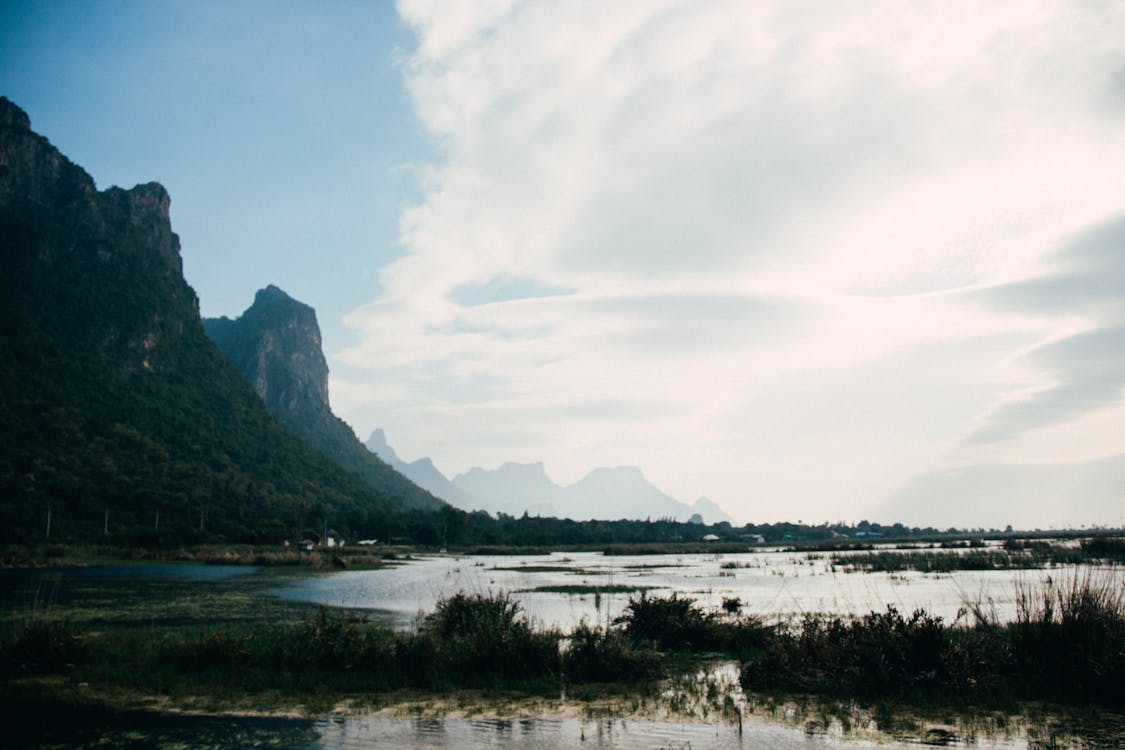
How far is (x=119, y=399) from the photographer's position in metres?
119

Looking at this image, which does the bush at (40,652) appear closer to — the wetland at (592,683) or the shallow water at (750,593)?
the wetland at (592,683)

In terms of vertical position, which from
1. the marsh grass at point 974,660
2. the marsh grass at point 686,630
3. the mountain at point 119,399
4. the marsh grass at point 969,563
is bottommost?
the marsh grass at point 969,563

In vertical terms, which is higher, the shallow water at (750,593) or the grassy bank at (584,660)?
the grassy bank at (584,660)

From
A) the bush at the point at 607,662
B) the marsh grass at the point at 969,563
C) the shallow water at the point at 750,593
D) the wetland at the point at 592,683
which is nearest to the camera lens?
the wetland at the point at 592,683

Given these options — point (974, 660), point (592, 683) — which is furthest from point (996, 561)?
point (592, 683)

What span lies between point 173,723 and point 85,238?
6838 inches

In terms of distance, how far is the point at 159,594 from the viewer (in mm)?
38406

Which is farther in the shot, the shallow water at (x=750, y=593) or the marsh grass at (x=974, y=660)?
the shallow water at (x=750, y=593)

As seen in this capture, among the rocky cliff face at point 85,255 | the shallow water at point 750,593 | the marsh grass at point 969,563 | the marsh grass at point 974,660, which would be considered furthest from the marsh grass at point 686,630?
the rocky cliff face at point 85,255

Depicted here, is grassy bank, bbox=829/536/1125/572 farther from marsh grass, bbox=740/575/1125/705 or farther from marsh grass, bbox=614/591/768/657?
marsh grass, bbox=740/575/1125/705

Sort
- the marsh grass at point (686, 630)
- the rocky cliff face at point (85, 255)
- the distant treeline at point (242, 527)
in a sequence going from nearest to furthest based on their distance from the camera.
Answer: the marsh grass at point (686, 630) < the distant treeline at point (242, 527) < the rocky cliff face at point (85, 255)

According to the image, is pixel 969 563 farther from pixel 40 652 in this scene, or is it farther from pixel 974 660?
pixel 40 652

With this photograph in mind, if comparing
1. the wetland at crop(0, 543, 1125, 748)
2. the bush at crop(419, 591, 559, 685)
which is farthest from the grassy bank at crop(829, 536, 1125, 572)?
the bush at crop(419, 591, 559, 685)

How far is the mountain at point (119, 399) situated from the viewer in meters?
92.1
